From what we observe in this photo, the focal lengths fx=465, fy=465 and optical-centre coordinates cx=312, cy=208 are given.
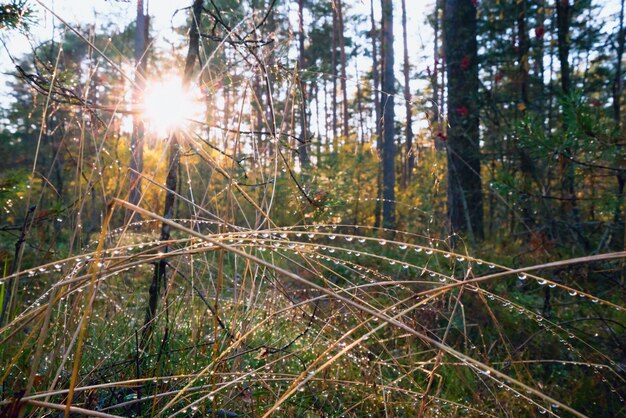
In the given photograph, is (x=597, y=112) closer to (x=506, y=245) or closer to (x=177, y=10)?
(x=177, y=10)

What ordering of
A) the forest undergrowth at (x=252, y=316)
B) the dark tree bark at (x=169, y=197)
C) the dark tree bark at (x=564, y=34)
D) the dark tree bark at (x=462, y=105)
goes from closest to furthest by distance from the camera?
the forest undergrowth at (x=252, y=316) < the dark tree bark at (x=169, y=197) < the dark tree bark at (x=564, y=34) < the dark tree bark at (x=462, y=105)

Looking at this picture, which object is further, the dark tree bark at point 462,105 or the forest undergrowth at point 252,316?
the dark tree bark at point 462,105

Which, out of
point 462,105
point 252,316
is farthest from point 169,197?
point 462,105

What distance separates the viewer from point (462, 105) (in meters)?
5.03

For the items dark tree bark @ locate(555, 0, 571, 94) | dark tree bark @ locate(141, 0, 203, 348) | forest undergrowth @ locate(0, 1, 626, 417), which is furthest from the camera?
dark tree bark @ locate(555, 0, 571, 94)

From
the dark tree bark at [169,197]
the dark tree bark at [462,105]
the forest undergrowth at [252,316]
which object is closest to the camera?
the forest undergrowth at [252,316]

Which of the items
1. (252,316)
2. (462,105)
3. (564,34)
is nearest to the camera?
(252,316)

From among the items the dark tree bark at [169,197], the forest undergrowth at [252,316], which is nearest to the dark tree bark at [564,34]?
the forest undergrowth at [252,316]

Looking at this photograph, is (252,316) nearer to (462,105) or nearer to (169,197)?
(169,197)

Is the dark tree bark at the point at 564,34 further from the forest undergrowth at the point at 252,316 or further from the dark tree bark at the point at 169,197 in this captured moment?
the dark tree bark at the point at 169,197

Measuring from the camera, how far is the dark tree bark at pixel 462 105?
4930mm

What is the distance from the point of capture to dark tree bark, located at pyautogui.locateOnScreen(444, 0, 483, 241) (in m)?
4.93

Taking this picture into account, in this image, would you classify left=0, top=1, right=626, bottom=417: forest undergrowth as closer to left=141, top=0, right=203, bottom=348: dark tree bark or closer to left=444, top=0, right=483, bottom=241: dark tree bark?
left=141, top=0, right=203, bottom=348: dark tree bark

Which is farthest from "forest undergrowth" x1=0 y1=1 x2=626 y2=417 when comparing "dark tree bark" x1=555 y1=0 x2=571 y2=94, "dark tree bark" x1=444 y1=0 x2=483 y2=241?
"dark tree bark" x1=555 y1=0 x2=571 y2=94
